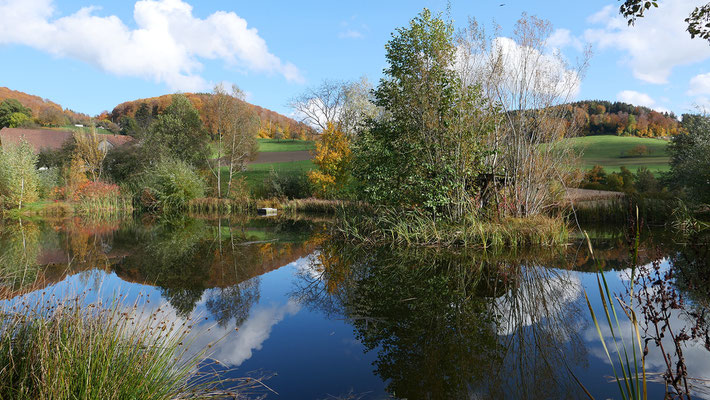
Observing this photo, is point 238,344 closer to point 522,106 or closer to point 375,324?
point 375,324

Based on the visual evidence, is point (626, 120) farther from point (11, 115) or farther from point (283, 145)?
point (11, 115)

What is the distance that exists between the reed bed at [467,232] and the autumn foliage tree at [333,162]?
41.7ft

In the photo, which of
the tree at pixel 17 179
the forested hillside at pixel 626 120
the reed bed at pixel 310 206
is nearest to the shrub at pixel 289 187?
the reed bed at pixel 310 206

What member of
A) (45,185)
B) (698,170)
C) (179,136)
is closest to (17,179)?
(45,185)

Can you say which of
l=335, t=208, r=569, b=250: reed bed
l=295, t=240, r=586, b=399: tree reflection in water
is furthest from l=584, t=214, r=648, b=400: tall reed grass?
l=335, t=208, r=569, b=250: reed bed

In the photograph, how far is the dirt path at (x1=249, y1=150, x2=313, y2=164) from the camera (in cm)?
4203

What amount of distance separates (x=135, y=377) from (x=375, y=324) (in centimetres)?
262

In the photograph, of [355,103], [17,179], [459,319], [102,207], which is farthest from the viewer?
[355,103]

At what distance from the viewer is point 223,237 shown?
12.2m

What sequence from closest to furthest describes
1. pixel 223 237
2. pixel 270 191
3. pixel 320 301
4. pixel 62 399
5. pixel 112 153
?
pixel 62 399
pixel 320 301
pixel 223 237
pixel 270 191
pixel 112 153

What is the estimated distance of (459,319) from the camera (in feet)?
14.7

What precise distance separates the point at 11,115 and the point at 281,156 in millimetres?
35549

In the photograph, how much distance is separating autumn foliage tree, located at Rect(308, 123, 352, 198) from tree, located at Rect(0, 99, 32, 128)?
4700cm

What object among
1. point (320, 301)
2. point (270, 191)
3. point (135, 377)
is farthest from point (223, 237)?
point (270, 191)
